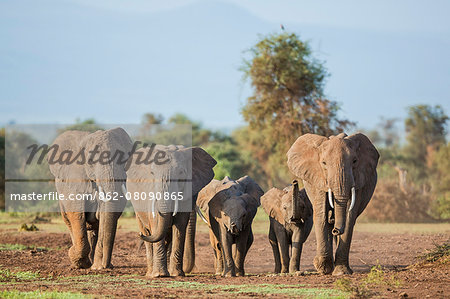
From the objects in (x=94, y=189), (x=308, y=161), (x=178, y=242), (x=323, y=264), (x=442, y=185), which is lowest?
(x=323, y=264)

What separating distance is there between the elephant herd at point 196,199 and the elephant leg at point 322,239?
0.02m

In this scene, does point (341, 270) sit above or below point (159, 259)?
below

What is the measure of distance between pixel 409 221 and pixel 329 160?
18.1 m

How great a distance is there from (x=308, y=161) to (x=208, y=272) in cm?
418

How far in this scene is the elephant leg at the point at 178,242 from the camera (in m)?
13.5

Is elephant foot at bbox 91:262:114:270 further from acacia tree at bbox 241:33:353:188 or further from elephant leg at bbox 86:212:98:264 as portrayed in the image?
acacia tree at bbox 241:33:353:188

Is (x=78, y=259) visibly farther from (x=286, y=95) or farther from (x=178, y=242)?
(x=286, y=95)

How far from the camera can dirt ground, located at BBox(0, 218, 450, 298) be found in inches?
436

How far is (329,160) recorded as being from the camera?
42.8ft

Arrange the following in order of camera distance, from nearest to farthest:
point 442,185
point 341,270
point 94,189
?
point 341,270 → point 94,189 → point 442,185

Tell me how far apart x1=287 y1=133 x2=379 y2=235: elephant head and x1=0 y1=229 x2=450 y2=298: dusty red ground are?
1.33m

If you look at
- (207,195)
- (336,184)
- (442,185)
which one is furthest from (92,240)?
(442,185)

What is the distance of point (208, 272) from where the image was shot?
653 inches

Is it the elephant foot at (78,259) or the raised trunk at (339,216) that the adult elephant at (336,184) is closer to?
the raised trunk at (339,216)
